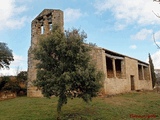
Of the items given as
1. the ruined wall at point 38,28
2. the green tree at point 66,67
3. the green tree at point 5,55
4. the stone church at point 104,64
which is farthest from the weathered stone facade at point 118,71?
the green tree at point 5,55

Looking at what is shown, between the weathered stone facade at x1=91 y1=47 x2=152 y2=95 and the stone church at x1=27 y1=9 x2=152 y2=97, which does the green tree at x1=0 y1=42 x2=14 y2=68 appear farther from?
the weathered stone facade at x1=91 y1=47 x2=152 y2=95

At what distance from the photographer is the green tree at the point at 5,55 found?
30308mm

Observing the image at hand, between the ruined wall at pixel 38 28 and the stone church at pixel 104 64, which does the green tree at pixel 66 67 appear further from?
the ruined wall at pixel 38 28

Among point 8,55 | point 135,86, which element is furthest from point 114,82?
point 8,55

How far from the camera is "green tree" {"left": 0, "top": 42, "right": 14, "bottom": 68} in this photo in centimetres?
3031

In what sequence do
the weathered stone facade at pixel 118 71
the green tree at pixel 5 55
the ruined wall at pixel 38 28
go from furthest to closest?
the green tree at pixel 5 55 < the ruined wall at pixel 38 28 < the weathered stone facade at pixel 118 71

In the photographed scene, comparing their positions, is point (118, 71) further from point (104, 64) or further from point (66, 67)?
point (66, 67)

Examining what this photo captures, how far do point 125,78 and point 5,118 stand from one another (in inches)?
665

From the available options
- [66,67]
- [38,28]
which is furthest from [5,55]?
[66,67]

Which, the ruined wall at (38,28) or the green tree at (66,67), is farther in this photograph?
the ruined wall at (38,28)

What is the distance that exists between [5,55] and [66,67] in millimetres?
22265

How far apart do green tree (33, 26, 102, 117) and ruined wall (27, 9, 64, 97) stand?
12621 millimetres

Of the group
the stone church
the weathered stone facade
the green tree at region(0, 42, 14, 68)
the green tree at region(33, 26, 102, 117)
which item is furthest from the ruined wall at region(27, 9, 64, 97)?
the green tree at region(33, 26, 102, 117)

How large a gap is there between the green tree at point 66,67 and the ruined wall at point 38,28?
1262 centimetres
